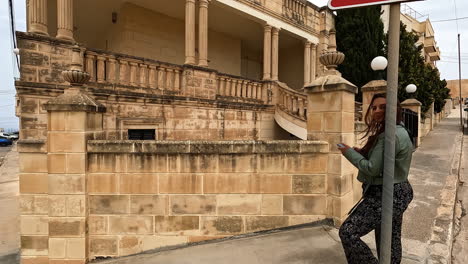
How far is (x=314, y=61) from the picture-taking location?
12.6 meters

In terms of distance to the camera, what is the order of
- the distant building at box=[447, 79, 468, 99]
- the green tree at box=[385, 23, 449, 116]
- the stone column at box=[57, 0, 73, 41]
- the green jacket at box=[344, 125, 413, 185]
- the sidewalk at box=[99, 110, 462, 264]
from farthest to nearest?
the distant building at box=[447, 79, 468, 99], the green tree at box=[385, 23, 449, 116], the stone column at box=[57, 0, 73, 41], the sidewalk at box=[99, 110, 462, 264], the green jacket at box=[344, 125, 413, 185]

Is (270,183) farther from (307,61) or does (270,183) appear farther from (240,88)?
(307,61)

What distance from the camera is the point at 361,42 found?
12.6 m

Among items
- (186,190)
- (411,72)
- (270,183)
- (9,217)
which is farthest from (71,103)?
(411,72)

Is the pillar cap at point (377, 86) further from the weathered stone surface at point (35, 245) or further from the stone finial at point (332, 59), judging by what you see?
the weathered stone surface at point (35, 245)

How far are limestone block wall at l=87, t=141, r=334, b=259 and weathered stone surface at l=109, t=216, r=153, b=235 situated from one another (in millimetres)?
13

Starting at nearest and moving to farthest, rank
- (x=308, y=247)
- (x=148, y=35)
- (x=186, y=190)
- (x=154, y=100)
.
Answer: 1. (x=308, y=247)
2. (x=186, y=190)
3. (x=154, y=100)
4. (x=148, y=35)

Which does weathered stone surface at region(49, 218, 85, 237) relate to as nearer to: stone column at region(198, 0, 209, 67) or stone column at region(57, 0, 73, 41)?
stone column at region(57, 0, 73, 41)

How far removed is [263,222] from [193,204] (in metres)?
1.02

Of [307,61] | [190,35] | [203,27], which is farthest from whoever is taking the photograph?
[307,61]

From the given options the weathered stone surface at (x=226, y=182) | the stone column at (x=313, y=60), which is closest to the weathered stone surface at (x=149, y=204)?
the weathered stone surface at (x=226, y=182)

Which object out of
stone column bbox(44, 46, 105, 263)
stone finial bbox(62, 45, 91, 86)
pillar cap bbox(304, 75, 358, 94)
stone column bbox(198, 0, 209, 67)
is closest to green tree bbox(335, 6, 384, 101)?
stone column bbox(198, 0, 209, 67)

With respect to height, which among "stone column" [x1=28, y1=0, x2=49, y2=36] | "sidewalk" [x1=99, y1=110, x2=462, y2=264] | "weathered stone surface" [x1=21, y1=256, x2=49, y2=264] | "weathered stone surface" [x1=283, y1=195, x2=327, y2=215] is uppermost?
"stone column" [x1=28, y1=0, x2=49, y2=36]

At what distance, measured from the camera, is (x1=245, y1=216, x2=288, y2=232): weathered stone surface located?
3.66 m
